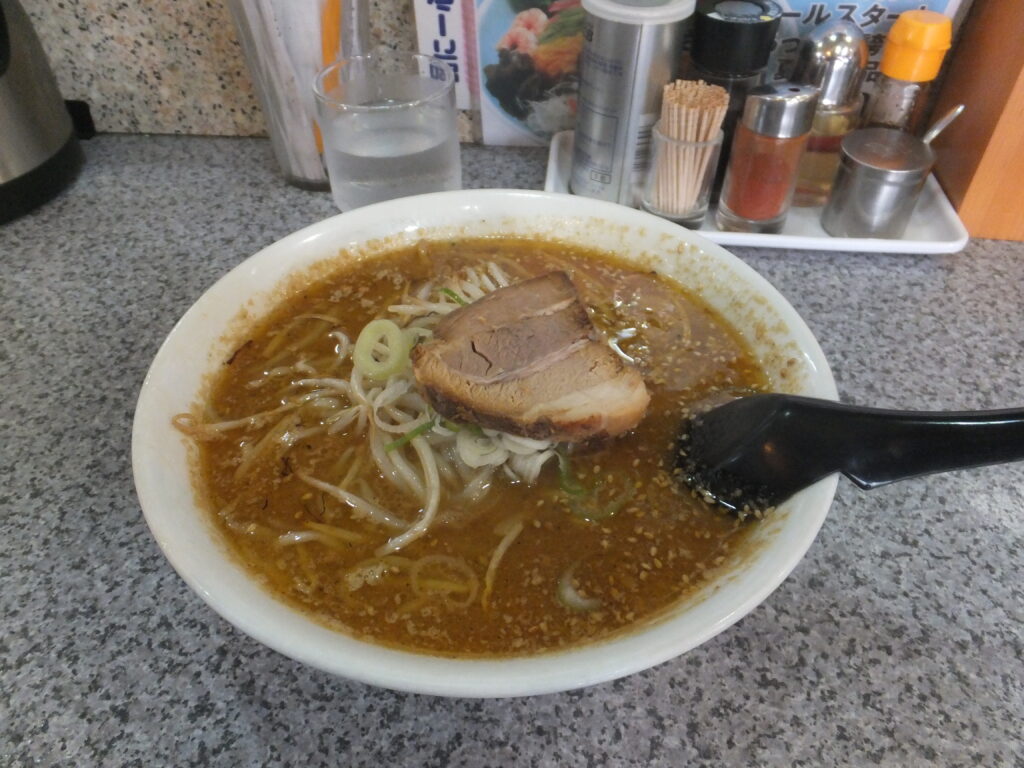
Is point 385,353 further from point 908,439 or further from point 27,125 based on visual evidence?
A: point 27,125

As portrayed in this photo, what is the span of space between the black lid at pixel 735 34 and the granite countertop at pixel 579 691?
1.70 feet

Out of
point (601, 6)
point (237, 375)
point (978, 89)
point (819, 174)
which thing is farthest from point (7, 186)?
point (978, 89)

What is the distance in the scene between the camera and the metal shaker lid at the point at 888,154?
4.32ft

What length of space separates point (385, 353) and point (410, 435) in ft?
0.55

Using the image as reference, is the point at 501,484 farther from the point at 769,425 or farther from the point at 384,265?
the point at 384,265

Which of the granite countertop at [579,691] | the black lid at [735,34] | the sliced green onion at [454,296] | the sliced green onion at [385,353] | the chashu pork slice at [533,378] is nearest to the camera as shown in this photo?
the granite countertop at [579,691]

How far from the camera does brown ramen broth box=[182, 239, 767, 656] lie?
31.9 inches

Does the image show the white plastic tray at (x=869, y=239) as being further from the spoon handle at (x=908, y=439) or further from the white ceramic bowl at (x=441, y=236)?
the spoon handle at (x=908, y=439)

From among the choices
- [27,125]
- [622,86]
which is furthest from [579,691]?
[27,125]

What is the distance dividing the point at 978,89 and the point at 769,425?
3.32ft

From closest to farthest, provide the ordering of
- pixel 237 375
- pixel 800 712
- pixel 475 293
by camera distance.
Result: pixel 800 712, pixel 237 375, pixel 475 293

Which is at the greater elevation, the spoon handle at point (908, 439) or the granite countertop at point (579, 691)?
the spoon handle at point (908, 439)

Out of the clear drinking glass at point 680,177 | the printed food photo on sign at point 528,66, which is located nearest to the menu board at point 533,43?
the printed food photo on sign at point 528,66

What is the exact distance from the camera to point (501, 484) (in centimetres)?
95
